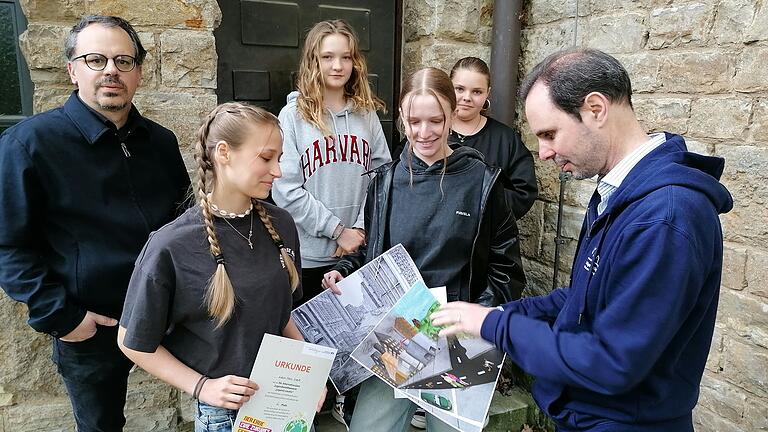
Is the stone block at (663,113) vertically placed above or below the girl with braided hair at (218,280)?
above

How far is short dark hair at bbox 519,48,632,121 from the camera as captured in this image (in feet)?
4.41

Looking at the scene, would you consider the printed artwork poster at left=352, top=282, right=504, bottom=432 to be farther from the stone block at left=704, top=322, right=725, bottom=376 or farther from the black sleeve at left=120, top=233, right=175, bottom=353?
the stone block at left=704, top=322, right=725, bottom=376

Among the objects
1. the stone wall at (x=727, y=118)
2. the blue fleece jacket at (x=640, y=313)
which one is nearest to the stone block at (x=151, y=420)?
the blue fleece jacket at (x=640, y=313)

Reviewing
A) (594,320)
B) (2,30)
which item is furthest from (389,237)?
(2,30)

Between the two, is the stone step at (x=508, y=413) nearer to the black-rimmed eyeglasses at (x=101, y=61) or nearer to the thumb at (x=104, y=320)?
the thumb at (x=104, y=320)

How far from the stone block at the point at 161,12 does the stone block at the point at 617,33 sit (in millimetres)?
1949

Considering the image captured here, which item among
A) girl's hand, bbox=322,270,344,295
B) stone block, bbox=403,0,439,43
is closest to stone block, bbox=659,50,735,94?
stone block, bbox=403,0,439,43

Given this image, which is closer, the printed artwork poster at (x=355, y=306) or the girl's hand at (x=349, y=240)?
the printed artwork poster at (x=355, y=306)

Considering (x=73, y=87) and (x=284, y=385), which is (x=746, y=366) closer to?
(x=284, y=385)

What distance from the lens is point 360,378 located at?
2.12 metres

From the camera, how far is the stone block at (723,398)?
2.49 metres

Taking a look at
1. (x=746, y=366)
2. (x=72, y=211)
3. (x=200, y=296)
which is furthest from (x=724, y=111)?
(x=72, y=211)

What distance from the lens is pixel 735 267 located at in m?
2.47

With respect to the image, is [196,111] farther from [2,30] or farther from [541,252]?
[541,252]
